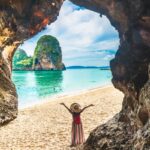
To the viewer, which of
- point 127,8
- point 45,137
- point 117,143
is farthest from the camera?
point 45,137

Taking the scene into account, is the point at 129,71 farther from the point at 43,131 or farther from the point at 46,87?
the point at 46,87

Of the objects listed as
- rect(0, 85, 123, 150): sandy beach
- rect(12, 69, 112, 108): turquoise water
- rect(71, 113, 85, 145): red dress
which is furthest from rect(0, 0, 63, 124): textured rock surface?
rect(12, 69, 112, 108): turquoise water

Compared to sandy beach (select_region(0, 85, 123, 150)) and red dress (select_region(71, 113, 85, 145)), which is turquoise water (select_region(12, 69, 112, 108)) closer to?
sandy beach (select_region(0, 85, 123, 150))

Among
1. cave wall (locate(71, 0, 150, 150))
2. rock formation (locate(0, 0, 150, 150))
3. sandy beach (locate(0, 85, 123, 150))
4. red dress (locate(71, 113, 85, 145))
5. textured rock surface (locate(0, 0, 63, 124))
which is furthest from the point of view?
textured rock surface (locate(0, 0, 63, 124))

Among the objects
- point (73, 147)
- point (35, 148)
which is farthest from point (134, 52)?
point (35, 148)

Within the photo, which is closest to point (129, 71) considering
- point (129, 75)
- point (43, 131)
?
point (129, 75)

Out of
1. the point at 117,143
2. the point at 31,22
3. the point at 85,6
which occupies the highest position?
the point at 31,22

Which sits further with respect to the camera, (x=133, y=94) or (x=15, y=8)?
(x=15, y=8)

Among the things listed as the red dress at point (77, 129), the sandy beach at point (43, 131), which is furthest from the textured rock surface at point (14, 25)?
the red dress at point (77, 129)

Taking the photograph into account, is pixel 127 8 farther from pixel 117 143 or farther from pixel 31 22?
pixel 31 22

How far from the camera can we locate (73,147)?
1669 centimetres

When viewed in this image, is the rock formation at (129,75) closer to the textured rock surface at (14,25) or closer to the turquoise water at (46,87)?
the textured rock surface at (14,25)

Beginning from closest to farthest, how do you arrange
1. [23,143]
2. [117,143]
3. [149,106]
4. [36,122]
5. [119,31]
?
[149,106]
[117,143]
[119,31]
[23,143]
[36,122]

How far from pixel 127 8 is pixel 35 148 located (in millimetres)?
8927
